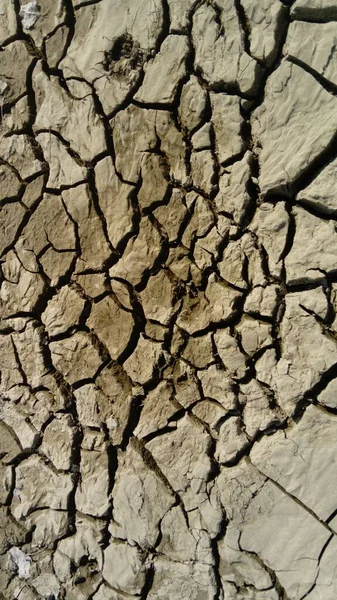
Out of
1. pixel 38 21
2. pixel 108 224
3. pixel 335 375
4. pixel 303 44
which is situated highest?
pixel 38 21

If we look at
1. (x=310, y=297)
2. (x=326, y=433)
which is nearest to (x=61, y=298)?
(x=310, y=297)

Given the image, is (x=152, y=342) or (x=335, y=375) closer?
(x=335, y=375)

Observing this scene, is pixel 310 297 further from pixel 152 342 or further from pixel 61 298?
pixel 61 298

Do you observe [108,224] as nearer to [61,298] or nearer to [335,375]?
[61,298]

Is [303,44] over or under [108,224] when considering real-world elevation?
over

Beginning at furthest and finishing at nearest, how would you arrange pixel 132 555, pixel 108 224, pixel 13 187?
pixel 13 187 → pixel 108 224 → pixel 132 555

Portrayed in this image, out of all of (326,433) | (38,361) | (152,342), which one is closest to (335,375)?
(326,433)

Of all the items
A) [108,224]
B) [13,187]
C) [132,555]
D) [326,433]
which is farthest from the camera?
[13,187]
